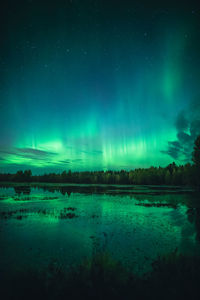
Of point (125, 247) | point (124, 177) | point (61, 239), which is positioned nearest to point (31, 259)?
→ point (61, 239)

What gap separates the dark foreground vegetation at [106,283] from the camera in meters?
6.64

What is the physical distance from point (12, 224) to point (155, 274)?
55.4 ft

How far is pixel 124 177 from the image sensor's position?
543 feet

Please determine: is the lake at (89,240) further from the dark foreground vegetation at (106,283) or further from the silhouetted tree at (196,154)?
the silhouetted tree at (196,154)

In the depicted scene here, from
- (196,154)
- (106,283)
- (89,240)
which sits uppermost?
(196,154)

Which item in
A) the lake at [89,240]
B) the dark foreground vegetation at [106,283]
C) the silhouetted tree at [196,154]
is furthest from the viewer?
the silhouetted tree at [196,154]

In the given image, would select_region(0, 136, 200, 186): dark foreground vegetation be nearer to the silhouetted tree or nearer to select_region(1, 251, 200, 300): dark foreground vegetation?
the silhouetted tree

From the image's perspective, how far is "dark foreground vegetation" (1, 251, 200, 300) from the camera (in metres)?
6.64

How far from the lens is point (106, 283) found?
7.16 meters

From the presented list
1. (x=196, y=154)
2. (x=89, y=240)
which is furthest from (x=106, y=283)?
(x=196, y=154)

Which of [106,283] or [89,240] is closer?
[106,283]

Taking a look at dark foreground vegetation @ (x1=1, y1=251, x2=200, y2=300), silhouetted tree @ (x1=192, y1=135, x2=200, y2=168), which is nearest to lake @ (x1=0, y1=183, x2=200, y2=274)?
dark foreground vegetation @ (x1=1, y1=251, x2=200, y2=300)

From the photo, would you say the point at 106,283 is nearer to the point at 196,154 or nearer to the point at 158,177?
the point at 196,154

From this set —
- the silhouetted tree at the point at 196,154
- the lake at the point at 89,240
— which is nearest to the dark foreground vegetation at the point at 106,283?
the lake at the point at 89,240
